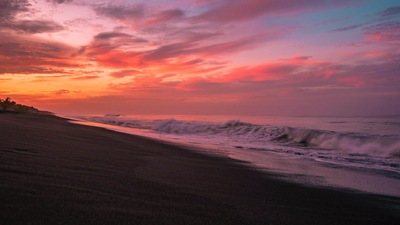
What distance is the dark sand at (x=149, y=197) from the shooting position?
255 cm

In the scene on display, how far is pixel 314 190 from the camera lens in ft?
16.0

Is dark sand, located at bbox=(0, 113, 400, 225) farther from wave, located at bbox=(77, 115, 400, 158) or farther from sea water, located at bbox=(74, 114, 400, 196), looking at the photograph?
wave, located at bbox=(77, 115, 400, 158)

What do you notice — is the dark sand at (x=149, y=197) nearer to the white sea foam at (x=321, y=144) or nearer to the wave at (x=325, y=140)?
the white sea foam at (x=321, y=144)

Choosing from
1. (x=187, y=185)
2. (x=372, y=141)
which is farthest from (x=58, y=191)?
(x=372, y=141)

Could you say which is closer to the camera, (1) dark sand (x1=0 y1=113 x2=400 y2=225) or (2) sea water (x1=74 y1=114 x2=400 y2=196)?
(1) dark sand (x1=0 y1=113 x2=400 y2=225)

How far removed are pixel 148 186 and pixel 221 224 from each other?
A: 4.45 feet

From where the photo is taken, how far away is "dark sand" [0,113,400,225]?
2.55 metres

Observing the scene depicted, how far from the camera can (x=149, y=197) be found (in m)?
3.32

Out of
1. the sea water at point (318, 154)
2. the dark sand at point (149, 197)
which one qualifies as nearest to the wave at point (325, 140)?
the sea water at point (318, 154)

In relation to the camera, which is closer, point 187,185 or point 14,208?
point 14,208

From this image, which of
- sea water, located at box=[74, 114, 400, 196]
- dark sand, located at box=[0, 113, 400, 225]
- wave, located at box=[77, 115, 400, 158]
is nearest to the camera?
dark sand, located at box=[0, 113, 400, 225]

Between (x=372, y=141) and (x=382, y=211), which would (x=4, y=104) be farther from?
(x=382, y=211)

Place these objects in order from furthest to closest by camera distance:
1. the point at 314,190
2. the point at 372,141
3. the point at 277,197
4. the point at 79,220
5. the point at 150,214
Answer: the point at 372,141 → the point at 314,190 → the point at 277,197 → the point at 150,214 → the point at 79,220

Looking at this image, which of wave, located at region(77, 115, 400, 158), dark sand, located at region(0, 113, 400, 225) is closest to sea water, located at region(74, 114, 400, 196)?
wave, located at region(77, 115, 400, 158)
